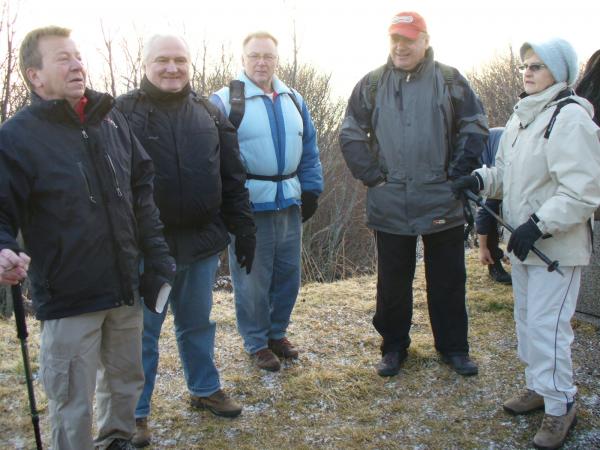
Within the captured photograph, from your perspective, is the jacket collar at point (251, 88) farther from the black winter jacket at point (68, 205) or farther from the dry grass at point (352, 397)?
the dry grass at point (352, 397)

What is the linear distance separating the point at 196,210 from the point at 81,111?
819 millimetres

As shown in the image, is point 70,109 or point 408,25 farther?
point 408,25

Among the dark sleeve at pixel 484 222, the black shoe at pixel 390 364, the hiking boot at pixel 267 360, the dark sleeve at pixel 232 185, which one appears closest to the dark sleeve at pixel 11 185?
the dark sleeve at pixel 232 185

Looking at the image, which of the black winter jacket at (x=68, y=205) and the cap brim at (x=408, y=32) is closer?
the black winter jacket at (x=68, y=205)

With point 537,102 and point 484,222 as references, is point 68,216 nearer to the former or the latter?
point 537,102

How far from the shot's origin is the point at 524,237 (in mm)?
2938

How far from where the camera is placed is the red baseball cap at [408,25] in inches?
141

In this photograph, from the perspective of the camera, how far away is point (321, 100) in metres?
13.9

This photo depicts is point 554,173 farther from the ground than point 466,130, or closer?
closer

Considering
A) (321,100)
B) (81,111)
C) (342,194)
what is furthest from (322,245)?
A: (81,111)

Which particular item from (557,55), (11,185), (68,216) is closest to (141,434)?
(68,216)

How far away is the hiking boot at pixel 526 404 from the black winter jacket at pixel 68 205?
2.21 metres

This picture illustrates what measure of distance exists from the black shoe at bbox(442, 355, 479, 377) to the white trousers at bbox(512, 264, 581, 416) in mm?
742

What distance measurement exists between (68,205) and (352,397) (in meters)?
2.14
